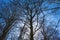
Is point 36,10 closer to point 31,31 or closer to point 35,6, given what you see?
point 35,6

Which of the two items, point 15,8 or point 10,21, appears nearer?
point 10,21

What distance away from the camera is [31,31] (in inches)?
690

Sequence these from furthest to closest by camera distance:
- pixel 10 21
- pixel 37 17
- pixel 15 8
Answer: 1. pixel 37 17
2. pixel 15 8
3. pixel 10 21

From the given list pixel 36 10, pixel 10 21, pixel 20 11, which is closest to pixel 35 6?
pixel 36 10

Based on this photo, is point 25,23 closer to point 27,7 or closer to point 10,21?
point 27,7

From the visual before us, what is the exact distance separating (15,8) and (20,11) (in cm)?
102

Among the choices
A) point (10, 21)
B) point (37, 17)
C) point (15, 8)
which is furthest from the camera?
point (37, 17)

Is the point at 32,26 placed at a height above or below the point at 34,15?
below

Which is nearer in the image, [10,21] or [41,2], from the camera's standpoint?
[10,21]

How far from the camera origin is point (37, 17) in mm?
17969

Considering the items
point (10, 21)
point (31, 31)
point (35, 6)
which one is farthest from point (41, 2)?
point (10, 21)

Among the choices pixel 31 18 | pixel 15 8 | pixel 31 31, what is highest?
pixel 15 8

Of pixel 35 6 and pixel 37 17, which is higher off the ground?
pixel 35 6

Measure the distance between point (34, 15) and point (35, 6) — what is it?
0.96 metres
